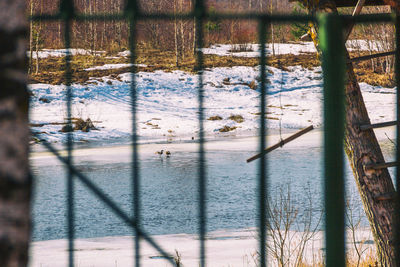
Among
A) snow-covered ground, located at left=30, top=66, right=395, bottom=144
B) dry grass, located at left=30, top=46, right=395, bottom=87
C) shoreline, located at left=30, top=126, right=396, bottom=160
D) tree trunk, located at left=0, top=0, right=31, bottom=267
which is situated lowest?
tree trunk, located at left=0, top=0, right=31, bottom=267

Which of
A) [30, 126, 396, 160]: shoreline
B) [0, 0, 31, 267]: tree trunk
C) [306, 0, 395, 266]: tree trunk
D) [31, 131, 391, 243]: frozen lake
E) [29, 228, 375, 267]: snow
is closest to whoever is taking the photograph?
[0, 0, 31, 267]: tree trunk

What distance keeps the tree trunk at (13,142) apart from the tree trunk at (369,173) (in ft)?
6.80

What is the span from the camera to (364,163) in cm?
261

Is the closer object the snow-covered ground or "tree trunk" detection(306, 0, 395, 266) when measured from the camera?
"tree trunk" detection(306, 0, 395, 266)

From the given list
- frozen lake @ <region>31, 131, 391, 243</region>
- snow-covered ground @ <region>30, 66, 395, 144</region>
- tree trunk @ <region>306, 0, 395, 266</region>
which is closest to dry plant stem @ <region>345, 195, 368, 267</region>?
tree trunk @ <region>306, 0, 395, 266</region>

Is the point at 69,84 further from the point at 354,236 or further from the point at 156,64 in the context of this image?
the point at 156,64

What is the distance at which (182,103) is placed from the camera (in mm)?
15766

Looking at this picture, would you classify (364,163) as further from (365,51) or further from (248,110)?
(365,51)

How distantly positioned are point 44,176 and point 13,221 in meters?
8.56

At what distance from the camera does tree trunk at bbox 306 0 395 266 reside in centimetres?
256

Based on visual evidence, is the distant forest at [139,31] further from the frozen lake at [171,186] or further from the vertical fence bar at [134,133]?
the vertical fence bar at [134,133]

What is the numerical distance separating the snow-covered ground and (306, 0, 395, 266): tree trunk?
380 inches

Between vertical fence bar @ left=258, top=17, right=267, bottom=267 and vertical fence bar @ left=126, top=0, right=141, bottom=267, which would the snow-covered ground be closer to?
vertical fence bar @ left=126, top=0, right=141, bottom=267

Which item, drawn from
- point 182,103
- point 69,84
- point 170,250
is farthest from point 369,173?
point 182,103
